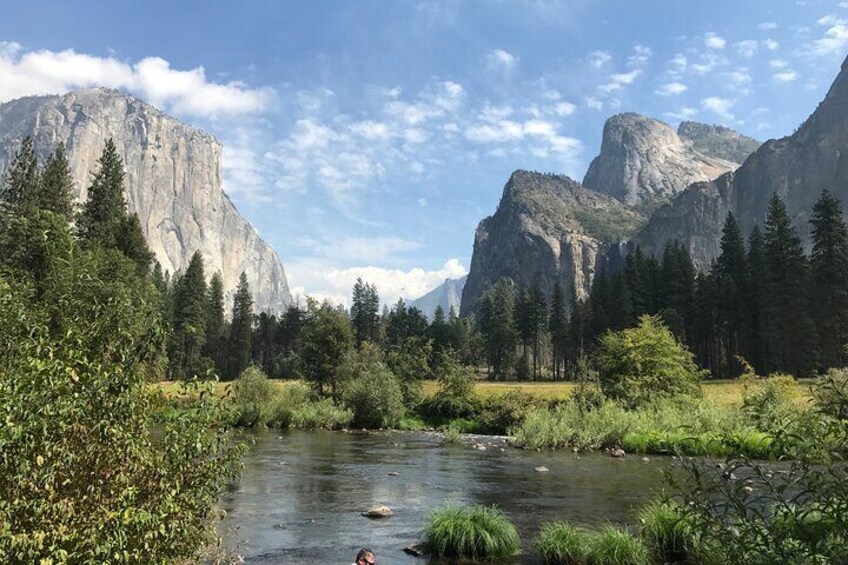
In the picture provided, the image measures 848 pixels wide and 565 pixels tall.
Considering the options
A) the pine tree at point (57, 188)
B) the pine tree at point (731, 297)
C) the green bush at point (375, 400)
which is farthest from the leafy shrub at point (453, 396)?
the pine tree at point (731, 297)

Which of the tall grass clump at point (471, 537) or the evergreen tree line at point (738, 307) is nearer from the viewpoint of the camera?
the tall grass clump at point (471, 537)

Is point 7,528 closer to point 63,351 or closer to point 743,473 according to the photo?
point 63,351

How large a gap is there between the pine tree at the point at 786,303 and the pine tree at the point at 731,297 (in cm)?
764

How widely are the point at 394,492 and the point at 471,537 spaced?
34.9 feet

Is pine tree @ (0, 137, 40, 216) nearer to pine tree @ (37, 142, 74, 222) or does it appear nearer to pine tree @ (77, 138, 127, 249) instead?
pine tree @ (37, 142, 74, 222)

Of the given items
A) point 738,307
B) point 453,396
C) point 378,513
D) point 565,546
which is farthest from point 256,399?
point 738,307

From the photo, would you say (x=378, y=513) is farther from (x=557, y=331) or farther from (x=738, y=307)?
(x=557, y=331)

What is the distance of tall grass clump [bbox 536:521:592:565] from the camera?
1466 centimetres

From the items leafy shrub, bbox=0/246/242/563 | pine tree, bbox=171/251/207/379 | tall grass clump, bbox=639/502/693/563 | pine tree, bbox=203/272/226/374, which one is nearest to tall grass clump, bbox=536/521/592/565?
tall grass clump, bbox=639/502/693/563

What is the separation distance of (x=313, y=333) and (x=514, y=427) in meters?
33.1

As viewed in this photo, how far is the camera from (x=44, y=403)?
6.53 metres

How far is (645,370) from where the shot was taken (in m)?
53.3

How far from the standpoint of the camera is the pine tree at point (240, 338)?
150125 millimetres

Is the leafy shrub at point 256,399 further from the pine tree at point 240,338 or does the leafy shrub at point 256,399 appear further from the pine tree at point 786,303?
the pine tree at point 240,338
